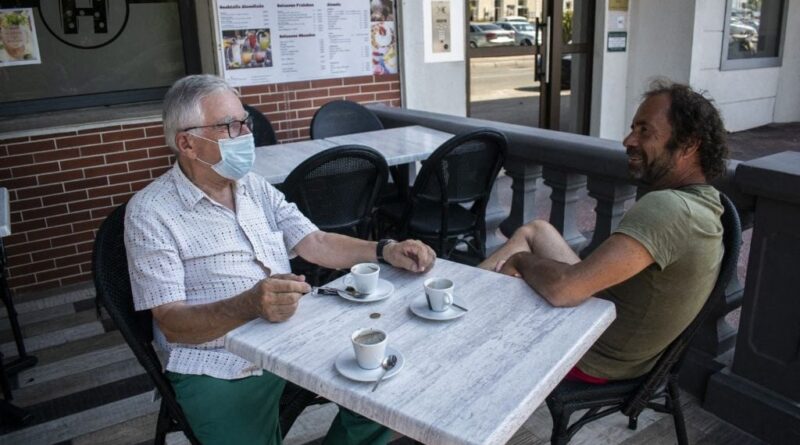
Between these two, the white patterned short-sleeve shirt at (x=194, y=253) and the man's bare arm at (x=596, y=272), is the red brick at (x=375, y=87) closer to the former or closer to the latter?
the white patterned short-sleeve shirt at (x=194, y=253)

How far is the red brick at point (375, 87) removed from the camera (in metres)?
5.04

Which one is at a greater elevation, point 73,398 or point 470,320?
point 470,320

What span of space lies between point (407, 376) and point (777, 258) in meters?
1.52

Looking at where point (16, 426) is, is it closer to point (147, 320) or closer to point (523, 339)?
point (147, 320)

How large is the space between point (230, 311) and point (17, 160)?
297 centimetres

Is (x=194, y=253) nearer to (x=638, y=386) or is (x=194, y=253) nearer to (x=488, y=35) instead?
(x=638, y=386)

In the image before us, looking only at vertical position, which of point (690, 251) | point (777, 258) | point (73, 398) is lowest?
point (73, 398)

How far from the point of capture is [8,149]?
3758 mm

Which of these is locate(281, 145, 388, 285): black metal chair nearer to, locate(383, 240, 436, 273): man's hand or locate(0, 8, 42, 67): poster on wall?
locate(383, 240, 436, 273): man's hand

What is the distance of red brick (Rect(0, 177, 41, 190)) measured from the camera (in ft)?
12.4

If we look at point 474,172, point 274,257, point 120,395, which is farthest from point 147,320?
point 474,172

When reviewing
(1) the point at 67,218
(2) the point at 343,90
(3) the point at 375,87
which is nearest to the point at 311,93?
(2) the point at 343,90

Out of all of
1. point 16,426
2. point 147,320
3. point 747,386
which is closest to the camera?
point 147,320

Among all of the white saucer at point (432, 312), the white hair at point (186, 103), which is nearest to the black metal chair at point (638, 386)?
the white saucer at point (432, 312)
